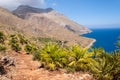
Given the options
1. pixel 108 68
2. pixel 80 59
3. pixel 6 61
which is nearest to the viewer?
pixel 108 68

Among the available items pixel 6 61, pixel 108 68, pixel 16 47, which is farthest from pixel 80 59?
pixel 16 47

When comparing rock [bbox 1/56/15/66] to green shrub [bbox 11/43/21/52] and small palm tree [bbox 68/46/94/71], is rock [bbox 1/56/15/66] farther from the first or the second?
Result: green shrub [bbox 11/43/21/52]

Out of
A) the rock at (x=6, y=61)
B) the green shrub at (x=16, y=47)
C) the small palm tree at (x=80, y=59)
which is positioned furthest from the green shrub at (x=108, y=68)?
the green shrub at (x=16, y=47)

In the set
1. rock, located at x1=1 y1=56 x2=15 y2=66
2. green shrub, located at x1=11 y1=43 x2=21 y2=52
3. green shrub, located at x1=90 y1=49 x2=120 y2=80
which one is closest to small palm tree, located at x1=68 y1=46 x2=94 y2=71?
green shrub, located at x1=90 y1=49 x2=120 y2=80

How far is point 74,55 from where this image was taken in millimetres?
15680

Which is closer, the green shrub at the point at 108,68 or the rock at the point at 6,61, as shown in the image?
the green shrub at the point at 108,68

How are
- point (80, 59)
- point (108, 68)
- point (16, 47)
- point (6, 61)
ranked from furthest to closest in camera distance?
point (16, 47) < point (6, 61) < point (80, 59) < point (108, 68)

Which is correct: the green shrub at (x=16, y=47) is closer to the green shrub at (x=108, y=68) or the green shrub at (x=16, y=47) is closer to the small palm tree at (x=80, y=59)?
the small palm tree at (x=80, y=59)

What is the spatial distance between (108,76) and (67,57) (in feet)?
16.3

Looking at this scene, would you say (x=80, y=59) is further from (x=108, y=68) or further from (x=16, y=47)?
(x=16, y=47)

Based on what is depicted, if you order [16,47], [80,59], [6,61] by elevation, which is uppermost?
[80,59]

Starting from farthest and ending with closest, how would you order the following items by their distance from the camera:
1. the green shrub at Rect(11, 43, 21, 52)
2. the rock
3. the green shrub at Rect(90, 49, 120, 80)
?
the green shrub at Rect(11, 43, 21, 52) → the rock → the green shrub at Rect(90, 49, 120, 80)

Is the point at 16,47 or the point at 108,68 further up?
the point at 108,68

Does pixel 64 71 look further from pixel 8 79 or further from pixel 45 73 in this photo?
pixel 8 79
